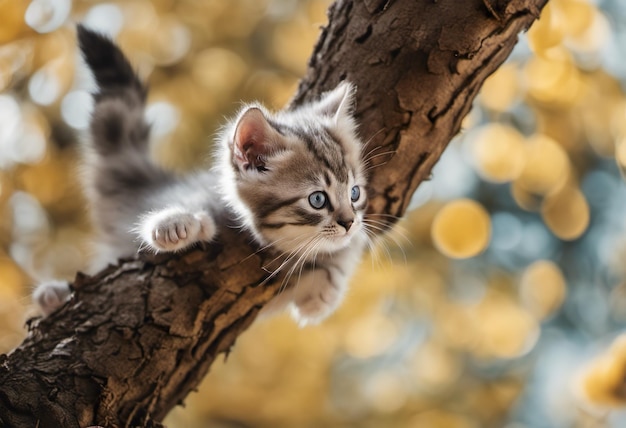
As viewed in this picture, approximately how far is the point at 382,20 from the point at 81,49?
529 millimetres

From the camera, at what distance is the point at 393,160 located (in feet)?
3.11

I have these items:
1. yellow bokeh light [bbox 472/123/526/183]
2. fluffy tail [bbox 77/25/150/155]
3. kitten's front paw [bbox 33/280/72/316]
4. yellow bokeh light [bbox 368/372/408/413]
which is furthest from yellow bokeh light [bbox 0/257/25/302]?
yellow bokeh light [bbox 472/123/526/183]

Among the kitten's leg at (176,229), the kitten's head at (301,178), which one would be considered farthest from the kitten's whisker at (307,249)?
the kitten's leg at (176,229)

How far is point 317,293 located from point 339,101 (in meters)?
0.30

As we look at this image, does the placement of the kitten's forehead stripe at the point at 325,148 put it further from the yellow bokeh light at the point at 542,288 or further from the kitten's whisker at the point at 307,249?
the yellow bokeh light at the point at 542,288

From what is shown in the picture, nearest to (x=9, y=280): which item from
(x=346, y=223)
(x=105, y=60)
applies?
(x=105, y=60)

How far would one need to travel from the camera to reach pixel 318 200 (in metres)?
0.97

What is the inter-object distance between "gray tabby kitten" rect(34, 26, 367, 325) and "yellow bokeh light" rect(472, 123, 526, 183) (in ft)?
1.11

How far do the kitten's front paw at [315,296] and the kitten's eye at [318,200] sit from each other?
131 mm

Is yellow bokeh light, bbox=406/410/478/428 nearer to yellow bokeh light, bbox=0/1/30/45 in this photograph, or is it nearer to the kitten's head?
the kitten's head

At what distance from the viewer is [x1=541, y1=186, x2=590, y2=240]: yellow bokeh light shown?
1.27 m

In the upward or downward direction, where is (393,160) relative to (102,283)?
upward

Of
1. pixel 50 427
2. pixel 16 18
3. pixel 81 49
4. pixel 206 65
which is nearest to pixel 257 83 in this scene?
pixel 206 65

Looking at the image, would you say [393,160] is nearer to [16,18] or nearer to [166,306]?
[166,306]
